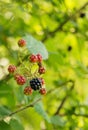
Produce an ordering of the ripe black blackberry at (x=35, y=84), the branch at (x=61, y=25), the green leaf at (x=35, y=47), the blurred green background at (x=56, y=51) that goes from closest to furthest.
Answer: the ripe black blackberry at (x=35, y=84) → the green leaf at (x=35, y=47) → the blurred green background at (x=56, y=51) → the branch at (x=61, y=25)

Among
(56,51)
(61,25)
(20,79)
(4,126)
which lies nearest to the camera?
(20,79)

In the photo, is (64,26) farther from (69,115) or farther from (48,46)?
(69,115)

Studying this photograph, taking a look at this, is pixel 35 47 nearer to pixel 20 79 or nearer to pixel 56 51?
pixel 20 79

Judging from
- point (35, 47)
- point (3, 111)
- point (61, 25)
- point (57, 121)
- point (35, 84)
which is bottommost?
point (57, 121)

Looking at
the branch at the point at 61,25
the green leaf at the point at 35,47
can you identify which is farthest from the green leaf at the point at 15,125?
the branch at the point at 61,25

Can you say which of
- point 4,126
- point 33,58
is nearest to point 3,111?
point 4,126

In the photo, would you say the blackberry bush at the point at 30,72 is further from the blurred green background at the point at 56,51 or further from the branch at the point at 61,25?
the branch at the point at 61,25

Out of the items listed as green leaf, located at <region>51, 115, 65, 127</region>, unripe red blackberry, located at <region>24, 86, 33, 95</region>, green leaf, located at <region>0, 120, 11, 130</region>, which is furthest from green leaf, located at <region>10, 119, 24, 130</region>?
green leaf, located at <region>51, 115, 65, 127</region>

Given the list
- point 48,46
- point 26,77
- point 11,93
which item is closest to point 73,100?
point 48,46
